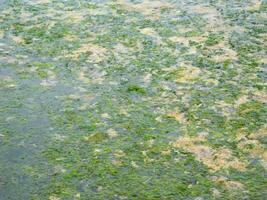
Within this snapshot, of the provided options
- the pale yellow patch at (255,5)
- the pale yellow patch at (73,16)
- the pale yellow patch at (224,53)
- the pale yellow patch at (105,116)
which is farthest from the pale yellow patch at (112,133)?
the pale yellow patch at (255,5)

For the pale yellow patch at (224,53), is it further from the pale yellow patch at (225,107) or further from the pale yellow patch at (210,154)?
the pale yellow patch at (210,154)

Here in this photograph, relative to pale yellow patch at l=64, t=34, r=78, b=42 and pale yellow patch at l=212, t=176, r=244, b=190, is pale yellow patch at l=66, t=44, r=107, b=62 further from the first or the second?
pale yellow patch at l=212, t=176, r=244, b=190

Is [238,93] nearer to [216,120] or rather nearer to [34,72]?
[216,120]

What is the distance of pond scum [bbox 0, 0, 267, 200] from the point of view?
2264 mm

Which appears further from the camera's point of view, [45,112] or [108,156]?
[45,112]

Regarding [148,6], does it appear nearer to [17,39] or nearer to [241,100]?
[17,39]

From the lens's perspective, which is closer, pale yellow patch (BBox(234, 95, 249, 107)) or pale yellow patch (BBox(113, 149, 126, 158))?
pale yellow patch (BBox(113, 149, 126, 158))

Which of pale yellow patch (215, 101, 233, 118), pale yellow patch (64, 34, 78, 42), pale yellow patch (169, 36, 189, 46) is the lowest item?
pale yellow patch (215, 101, 233, 118)

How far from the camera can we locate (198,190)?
85.8 inches

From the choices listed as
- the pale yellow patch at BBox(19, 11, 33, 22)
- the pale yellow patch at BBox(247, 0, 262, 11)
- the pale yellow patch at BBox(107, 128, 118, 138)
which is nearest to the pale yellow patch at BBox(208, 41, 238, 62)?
the pale yellow patch at BBox(247, 0, 262, 11)

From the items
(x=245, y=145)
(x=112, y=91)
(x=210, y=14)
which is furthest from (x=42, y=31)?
(x=245, y=145)

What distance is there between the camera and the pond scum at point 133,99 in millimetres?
2264

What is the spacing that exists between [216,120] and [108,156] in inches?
26.2

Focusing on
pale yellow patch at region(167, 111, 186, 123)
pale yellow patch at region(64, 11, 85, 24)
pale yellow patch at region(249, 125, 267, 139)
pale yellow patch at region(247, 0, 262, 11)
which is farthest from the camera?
pale yellow patch at region(247, 0, 262, 11)
